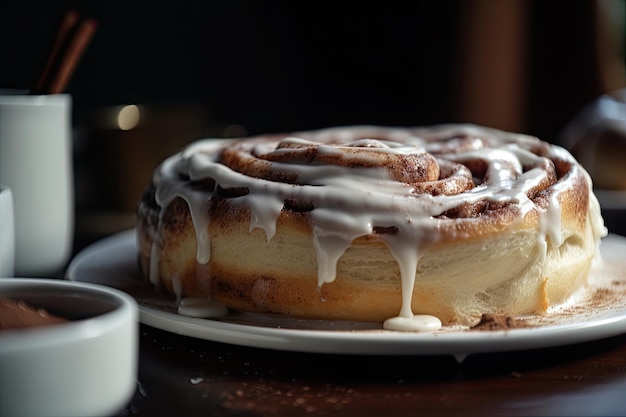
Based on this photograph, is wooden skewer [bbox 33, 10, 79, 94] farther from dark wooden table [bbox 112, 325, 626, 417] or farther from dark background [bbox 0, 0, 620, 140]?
dark background [bbox 0, 0, 620, 140]

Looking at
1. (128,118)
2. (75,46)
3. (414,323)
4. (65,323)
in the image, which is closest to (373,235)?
(414,323)

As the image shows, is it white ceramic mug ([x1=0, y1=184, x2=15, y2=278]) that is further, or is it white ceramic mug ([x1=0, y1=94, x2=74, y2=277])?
white ceramic mug ([x1=0, y1=94, x2=74, y2=277])

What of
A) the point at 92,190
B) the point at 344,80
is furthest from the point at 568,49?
the point at 92,190

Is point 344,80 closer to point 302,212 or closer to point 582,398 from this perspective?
point 302,212

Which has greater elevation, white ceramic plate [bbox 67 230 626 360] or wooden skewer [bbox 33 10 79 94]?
wooden skewer [bbox 33 10 79 94]

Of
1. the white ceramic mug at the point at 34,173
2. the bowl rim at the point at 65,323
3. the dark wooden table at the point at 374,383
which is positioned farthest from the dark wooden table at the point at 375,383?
the white ceramic mug at the point at 34,173

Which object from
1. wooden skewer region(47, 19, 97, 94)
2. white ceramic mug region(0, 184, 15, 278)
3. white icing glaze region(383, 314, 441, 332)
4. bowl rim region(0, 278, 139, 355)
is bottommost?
white icing glaze region(383, 314, 441, 332)

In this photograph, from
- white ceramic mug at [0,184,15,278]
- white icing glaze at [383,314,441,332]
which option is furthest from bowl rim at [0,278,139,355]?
white icing glaze at [383,314,441,332]
